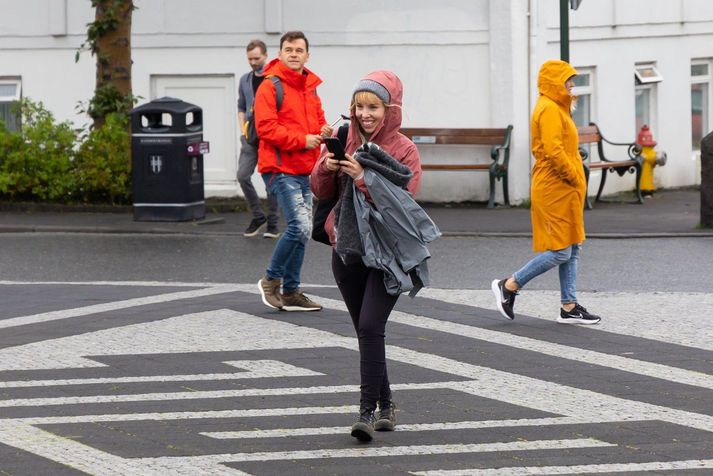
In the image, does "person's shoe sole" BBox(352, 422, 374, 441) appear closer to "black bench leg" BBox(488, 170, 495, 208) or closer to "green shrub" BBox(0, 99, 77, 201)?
"green shrub" BBox(0, 99, 77, 201)

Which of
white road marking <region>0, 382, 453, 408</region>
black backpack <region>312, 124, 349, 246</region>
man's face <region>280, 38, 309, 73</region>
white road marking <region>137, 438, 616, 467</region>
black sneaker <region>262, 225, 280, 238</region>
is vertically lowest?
white road marking <region>137, 438, 616, 467</region>

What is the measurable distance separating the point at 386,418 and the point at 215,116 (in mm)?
13427

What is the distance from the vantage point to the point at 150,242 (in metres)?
15.8

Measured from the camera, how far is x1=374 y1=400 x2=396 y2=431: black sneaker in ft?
24.0

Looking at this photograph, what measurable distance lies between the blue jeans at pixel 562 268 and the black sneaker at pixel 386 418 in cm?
343

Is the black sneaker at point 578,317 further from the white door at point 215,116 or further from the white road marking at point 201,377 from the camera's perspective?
the white door at point 215,116

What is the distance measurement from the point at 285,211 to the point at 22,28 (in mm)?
10958

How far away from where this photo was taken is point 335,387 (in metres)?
8.38

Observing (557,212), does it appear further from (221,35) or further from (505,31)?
(221,35)

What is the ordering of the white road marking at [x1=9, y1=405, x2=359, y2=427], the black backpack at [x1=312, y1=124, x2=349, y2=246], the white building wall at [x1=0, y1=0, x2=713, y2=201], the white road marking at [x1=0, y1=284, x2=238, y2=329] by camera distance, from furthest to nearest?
the white building wall at [x1=0, y1=0, x2=713, y2=201]
the white road marking at [x1=0, y1=284, x2=238, y2=329]
the white road marking at [x1=9, y1=405, x2=359, y2=427]
the black backpack at [x1=312, y1=124, x2=349, y2=246]

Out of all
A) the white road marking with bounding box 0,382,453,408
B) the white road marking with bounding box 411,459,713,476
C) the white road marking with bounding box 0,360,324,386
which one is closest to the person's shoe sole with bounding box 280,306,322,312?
the white road marking with bounding box 0,360,324,386

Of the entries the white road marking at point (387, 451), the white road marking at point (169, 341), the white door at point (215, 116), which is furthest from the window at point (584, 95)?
the white road marking at point (387, 451)

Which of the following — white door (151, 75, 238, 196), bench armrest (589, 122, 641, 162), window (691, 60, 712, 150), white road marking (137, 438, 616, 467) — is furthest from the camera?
window (691, 60, 712, 150)

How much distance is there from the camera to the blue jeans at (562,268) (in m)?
10.6
